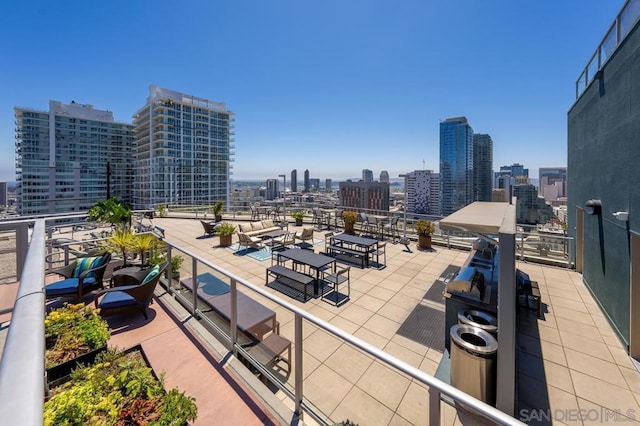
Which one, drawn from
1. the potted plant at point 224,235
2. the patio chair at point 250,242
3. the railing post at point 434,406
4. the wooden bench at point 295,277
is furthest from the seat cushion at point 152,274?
the potted plant at point 224,235

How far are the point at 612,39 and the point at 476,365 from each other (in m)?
6.49

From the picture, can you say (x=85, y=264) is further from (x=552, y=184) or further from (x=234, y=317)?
(x=552, y=184)

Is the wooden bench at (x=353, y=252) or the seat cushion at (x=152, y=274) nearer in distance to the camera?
the seat cushion at (x=152, y=274)

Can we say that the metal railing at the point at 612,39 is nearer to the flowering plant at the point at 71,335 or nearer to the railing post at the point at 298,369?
the railing post at the point at 298,369

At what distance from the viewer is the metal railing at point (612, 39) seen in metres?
3.85

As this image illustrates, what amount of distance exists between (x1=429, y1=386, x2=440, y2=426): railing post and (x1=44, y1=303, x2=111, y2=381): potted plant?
291 cm

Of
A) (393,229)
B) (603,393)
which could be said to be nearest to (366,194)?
(393,229)

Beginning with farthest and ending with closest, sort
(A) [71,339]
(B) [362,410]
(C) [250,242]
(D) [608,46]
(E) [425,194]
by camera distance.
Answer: (E) [425,194]
(C) [250,242]
(D) [608,46]
(A) [71,339]
(B) [362,410]

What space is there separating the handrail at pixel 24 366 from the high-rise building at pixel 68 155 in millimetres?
75726

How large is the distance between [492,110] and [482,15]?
12111 millimetres

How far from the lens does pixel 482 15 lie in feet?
23.7

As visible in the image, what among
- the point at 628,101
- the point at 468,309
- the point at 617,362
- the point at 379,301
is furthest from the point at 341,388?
the point at 628,101

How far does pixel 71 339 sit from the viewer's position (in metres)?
2.43

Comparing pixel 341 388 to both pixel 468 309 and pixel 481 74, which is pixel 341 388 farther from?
pixel 481 74
